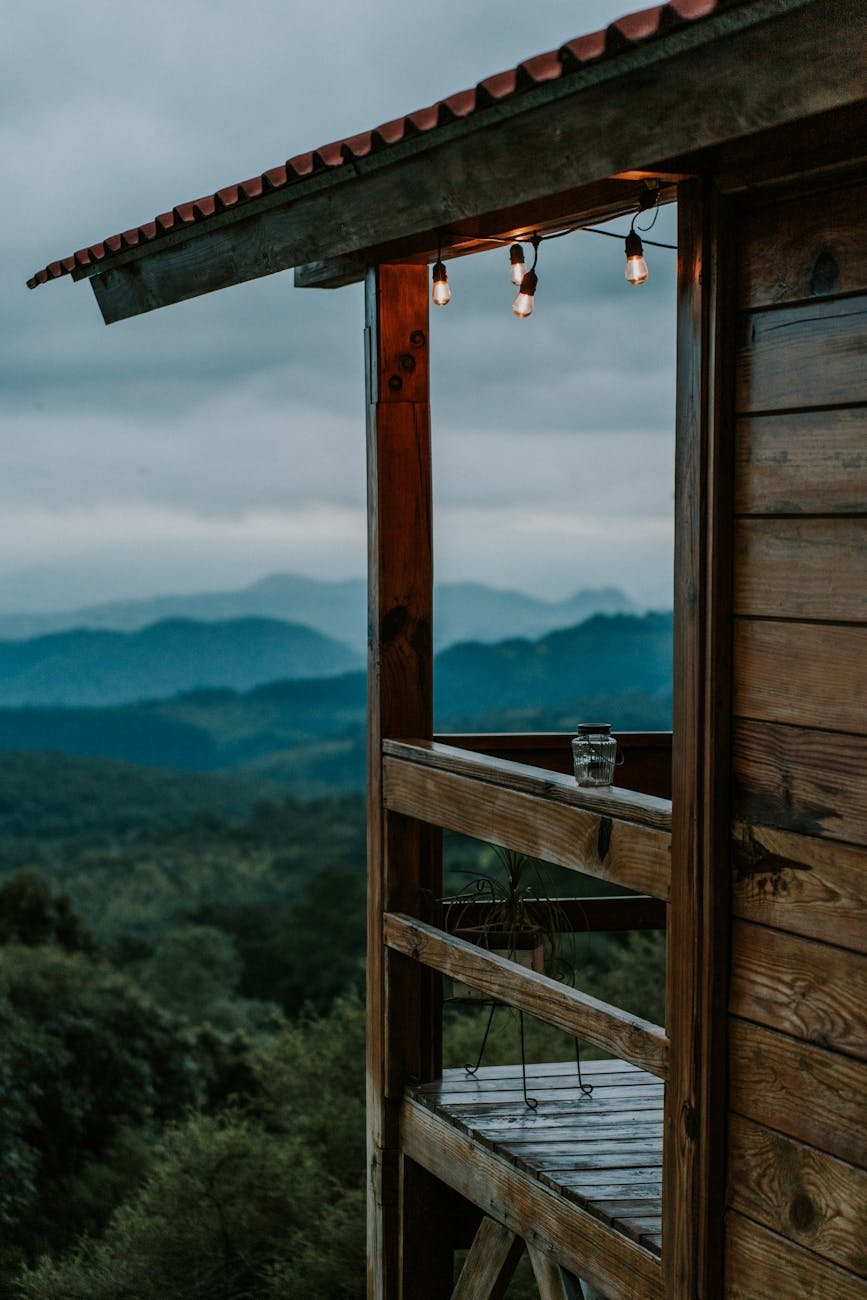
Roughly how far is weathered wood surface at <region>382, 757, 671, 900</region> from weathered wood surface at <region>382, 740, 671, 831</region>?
0.01m

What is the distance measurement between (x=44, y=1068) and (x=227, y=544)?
111ft

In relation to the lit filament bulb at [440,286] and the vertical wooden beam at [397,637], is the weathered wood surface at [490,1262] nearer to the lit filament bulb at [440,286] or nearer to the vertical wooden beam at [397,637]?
the vertical wooden beam at [397,637]

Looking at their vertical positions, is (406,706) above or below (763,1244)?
above

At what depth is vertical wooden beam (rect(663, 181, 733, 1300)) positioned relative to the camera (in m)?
2.87

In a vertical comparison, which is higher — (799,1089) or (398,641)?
(398,641)

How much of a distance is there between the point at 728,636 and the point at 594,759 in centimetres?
59

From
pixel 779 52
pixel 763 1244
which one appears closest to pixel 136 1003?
pixel 763 1244

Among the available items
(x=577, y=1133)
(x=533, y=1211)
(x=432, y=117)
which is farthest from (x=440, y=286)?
(x=533, y=1211)

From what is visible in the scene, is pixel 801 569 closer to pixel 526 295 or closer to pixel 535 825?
pixel 535 825

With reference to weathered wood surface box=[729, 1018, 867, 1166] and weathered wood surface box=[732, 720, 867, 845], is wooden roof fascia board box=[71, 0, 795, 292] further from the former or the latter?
weathered wood surface box=[729, 1018, 867, 1166]

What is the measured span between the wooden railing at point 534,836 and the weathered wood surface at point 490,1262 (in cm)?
71

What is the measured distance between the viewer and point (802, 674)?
2.71 metres

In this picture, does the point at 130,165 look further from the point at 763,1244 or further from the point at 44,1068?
the point at 763,1244

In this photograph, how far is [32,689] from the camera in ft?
157
